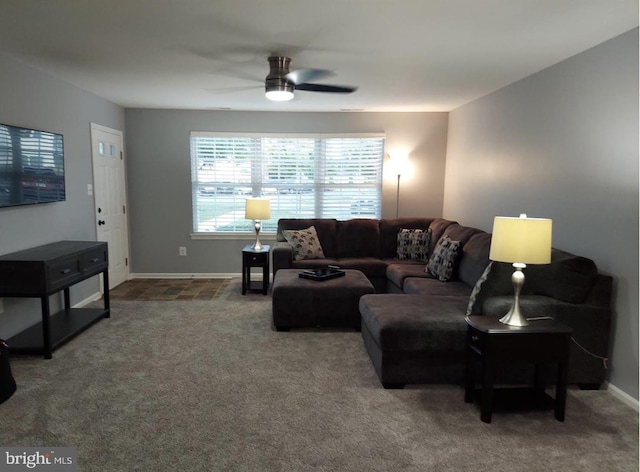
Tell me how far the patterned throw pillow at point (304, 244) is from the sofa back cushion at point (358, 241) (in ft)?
1.05

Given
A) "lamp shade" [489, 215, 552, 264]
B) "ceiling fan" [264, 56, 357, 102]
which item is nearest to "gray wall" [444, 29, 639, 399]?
"lamp shade" [489, 215, 552, 264]

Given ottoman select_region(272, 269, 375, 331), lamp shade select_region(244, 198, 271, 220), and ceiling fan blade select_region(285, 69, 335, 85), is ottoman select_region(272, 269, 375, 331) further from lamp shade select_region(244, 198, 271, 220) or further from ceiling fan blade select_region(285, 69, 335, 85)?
ceiling fan blade select_region(285, 69, 335, 85)

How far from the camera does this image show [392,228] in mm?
5609

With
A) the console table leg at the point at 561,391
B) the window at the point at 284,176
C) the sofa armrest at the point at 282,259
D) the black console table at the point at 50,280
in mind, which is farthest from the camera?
the window at the point at 284,176

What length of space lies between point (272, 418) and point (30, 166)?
3.00 meters

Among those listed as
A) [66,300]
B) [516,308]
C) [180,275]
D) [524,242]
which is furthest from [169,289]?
[524,242]

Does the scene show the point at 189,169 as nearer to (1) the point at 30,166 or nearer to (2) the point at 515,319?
(1) the point at 30,166

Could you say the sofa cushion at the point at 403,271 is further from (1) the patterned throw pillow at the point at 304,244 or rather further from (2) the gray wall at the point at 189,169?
(2) the gray wall at the point at 189,169

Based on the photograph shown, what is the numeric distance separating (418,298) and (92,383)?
97.6 inches

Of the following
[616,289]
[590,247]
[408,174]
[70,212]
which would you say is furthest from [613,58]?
[70,212]

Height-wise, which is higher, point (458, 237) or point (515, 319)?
point (458, 237)

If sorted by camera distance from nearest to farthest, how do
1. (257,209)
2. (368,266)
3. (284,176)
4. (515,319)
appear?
(515,319), (368,266), (257,209), (284,176)

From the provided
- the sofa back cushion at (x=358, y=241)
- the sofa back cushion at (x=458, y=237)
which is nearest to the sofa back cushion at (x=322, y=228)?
the sofa back cushion at (x=358, y=241)

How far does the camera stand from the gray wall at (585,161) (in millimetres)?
2717
